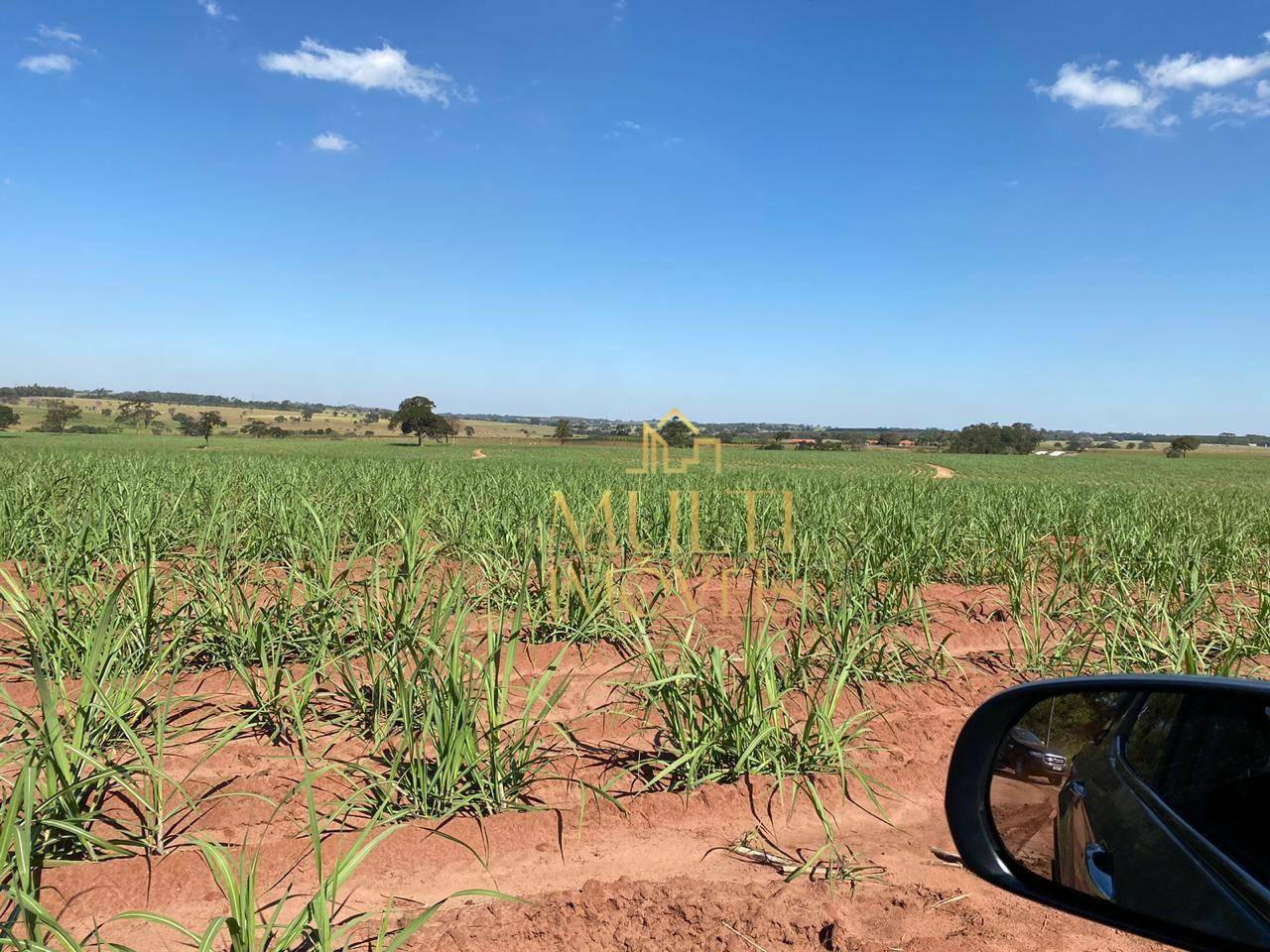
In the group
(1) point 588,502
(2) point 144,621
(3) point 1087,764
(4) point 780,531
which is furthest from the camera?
(1) point 588,502

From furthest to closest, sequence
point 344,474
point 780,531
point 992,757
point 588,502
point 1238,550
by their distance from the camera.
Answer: point 344,474, point 588,502, point 780,531, point 1238,550, point 992,757

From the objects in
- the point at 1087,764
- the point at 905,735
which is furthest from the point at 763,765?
the point at 1087,764

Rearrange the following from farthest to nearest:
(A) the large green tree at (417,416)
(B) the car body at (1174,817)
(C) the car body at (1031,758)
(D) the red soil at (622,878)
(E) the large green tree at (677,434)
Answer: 1. (A) the large green tree at (417,416)
2. (E) the large green tree at (677,434)
3. (D) the red soil at (622,878)
4. (C) the car body at (1031,758)
5. (B) the car body at (1174,817)

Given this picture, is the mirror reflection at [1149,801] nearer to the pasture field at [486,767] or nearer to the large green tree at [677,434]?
the pasture field at [486,767]

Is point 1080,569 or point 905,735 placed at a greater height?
point 1080,569

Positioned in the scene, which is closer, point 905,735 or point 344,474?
point 905,735

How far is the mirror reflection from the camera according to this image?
95 centimetres

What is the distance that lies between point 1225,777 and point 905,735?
2.50m

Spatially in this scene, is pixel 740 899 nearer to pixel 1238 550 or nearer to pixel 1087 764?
pixel 1087 764

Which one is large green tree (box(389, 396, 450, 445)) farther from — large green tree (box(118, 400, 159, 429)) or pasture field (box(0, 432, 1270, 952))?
pasture field (box(0, 432, 1270, 952))

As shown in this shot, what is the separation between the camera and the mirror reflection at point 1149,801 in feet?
3.11

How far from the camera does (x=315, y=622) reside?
12.3 feet

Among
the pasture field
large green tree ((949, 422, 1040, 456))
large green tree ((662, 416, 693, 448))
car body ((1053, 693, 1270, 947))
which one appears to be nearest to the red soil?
the pasture field

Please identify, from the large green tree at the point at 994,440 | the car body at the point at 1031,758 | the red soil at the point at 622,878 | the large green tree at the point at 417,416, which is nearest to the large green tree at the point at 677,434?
the red soil at the point at 622,878
